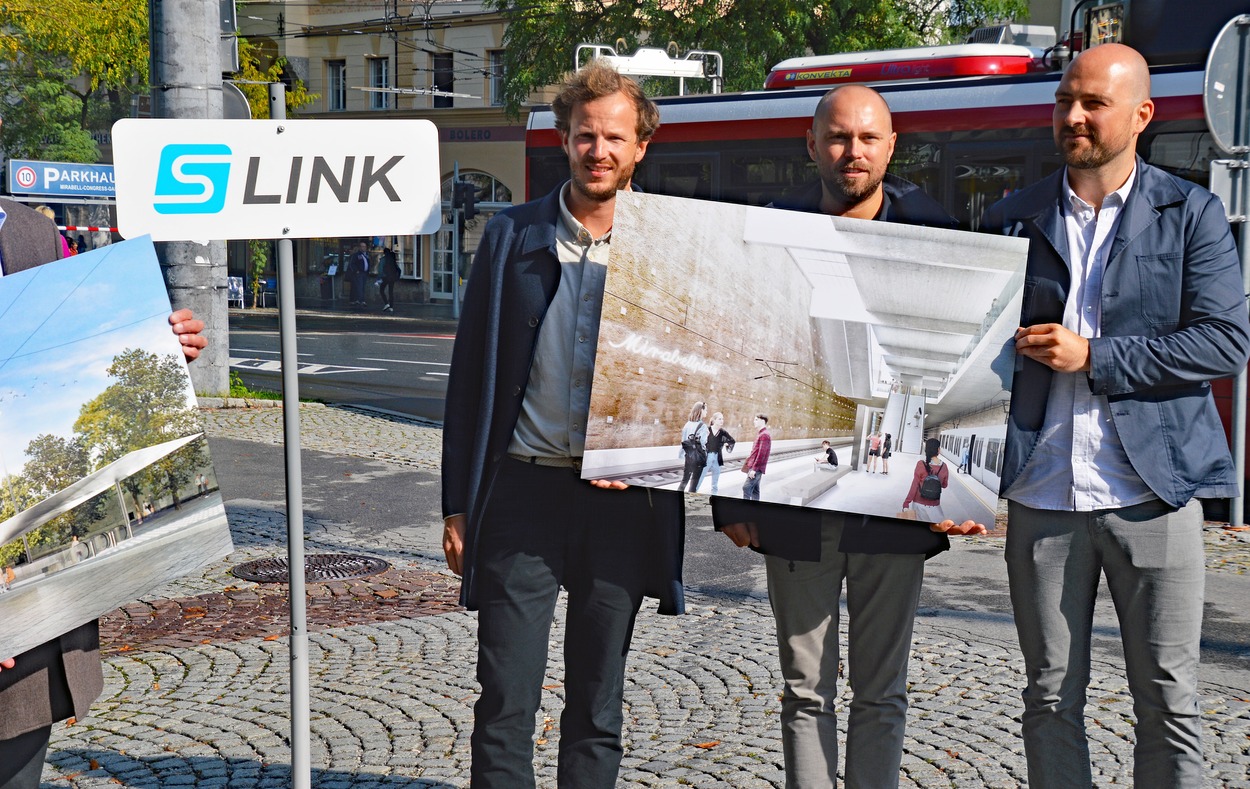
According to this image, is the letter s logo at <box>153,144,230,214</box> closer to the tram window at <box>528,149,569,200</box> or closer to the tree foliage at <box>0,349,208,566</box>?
the tree foliage at <box>0,349,208,566</box>

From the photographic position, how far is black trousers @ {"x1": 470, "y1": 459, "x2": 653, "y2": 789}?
342 cm

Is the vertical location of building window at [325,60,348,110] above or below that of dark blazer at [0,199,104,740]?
above

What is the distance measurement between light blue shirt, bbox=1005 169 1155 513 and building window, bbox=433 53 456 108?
3971 cm

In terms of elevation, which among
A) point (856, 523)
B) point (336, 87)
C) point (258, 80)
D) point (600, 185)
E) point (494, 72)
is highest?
point (494, 72)

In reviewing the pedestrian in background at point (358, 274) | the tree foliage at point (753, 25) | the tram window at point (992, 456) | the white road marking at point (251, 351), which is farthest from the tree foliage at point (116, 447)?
the pedestrian in background at point (358, 274)

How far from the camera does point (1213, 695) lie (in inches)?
202

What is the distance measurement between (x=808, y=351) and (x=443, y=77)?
4003 cm

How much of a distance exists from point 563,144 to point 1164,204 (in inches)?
56.5

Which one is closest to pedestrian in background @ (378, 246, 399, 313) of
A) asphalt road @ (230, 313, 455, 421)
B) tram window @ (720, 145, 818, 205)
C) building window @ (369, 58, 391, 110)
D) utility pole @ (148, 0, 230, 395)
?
asphalt road @ (230, 313, 455, 421)

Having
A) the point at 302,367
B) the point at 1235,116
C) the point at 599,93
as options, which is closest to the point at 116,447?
the point at 599,93

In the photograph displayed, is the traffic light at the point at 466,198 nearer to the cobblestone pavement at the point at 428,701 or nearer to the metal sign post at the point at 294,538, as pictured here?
the cobblestone pavement at the point at 428,701

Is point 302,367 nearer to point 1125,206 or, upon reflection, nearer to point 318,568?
point 318,568

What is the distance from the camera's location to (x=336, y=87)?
44.9 m

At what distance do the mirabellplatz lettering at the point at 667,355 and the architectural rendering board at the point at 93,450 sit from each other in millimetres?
986
